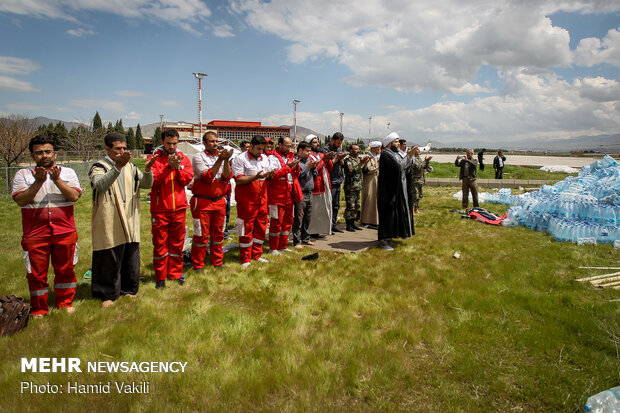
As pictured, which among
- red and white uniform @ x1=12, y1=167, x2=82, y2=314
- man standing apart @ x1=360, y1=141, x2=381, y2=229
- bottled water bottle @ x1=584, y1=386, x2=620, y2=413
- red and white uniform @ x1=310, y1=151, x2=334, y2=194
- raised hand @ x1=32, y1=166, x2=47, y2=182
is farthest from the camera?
man standing apart @ x1=360, y1=141, x2=381, y2=229

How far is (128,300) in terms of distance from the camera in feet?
13.5

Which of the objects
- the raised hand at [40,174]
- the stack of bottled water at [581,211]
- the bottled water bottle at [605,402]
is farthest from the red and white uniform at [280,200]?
the stack of bottled water at [581,211]

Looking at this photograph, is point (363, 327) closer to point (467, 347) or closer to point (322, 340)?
point (322, 340)

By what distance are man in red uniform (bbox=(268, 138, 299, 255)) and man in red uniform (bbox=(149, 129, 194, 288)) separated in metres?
1.71

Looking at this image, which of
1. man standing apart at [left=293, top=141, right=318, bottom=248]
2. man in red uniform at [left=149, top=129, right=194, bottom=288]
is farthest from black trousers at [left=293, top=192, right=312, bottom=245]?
man in red uniform at [left=149, top=129, right=194, bottom=288]

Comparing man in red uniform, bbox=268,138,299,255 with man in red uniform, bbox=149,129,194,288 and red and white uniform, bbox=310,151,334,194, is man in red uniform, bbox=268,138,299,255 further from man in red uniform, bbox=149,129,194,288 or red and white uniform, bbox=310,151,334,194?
man in red uniform, bbox=149,129,194,288

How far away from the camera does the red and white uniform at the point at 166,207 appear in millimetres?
4469

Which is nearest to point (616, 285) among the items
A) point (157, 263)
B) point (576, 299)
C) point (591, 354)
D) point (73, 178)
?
point (576, 299)

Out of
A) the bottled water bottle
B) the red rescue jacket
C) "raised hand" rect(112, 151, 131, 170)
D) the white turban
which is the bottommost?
the bottled water bottle

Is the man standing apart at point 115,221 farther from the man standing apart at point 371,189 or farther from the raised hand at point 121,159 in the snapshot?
the man standing apart at point 371,189

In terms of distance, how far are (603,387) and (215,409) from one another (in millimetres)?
2948

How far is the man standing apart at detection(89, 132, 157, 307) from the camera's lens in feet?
12.8

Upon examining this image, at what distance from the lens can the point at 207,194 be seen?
5012 mm

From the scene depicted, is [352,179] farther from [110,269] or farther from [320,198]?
[110,269]
